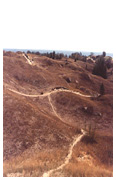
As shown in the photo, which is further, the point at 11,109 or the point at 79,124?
the point at 79,124

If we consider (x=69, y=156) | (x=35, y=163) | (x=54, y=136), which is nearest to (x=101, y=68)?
(x=54, y=136)

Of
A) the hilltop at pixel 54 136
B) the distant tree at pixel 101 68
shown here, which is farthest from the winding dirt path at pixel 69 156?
the distant tree at pixel 101 68

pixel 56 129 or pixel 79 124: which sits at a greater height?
pixel 56 129

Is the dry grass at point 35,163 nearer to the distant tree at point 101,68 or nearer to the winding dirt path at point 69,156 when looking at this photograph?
the winding dirt path at point 69,156

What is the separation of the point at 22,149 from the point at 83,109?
56.9 feet

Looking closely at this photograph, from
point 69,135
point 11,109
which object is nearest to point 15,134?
point 11,109

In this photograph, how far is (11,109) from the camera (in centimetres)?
1828

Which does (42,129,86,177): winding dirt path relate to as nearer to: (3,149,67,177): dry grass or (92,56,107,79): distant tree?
(3,149,67,177): dry grass

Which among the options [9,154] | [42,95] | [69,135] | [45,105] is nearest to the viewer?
[9,154]

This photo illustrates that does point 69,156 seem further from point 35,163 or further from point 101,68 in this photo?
point 101,68

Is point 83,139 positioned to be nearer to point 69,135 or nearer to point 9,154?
point 69,135

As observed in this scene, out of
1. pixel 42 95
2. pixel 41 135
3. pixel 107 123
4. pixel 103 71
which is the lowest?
pixel 107 123

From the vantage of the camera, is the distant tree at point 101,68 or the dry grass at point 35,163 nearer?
the dry grass at point 35,163

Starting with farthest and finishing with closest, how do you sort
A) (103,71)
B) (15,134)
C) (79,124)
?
(103,71) → (79,124) → (15,134)
